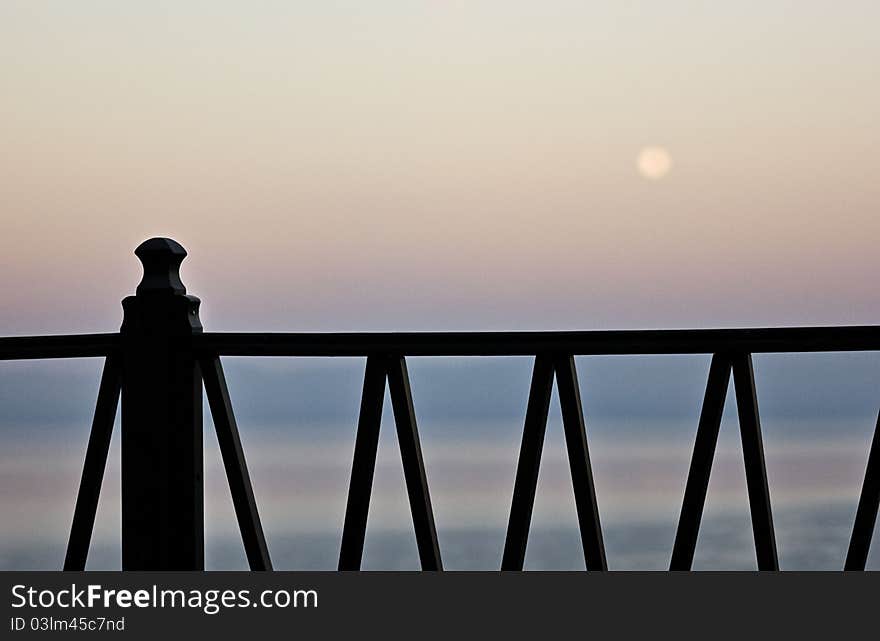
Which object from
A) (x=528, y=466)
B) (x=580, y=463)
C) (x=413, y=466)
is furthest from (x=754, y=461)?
(x=413, y=466)

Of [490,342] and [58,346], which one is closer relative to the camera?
[490,342]

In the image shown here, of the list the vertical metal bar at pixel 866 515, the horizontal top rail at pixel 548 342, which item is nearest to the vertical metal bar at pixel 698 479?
the horizontal top rail at pixel 548 342

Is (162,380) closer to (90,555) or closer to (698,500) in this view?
(90,555)

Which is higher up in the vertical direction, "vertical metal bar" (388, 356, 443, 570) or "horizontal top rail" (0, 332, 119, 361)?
"horizontal top rail" (0, 332, 119, 361)

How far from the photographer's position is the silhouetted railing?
4.06 metres

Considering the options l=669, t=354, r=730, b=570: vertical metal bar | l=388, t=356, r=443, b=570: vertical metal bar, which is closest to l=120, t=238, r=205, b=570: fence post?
l=388, t=356, r=443, b=570: vertical metal bar

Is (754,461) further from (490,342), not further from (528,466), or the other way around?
(490,342)

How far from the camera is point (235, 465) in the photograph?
4.48m

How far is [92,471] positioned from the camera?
462 centimetres

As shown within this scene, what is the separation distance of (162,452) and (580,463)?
141 centimetres

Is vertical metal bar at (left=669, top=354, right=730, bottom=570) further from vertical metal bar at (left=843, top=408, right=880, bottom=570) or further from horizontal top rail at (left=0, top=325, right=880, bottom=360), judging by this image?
vertical metal bar at (left=843, top=408, right=880, bottom=570)
